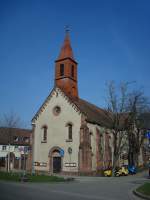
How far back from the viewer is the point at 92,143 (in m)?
39.8

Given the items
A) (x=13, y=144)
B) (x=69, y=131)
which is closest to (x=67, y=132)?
(x=69, y=131)

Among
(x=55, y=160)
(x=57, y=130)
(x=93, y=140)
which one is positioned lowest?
(x=55, y=160)

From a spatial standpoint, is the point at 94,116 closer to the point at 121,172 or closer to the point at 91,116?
the point at 91,116

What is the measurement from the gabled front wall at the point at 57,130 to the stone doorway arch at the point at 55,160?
0.38m

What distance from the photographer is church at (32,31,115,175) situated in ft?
121

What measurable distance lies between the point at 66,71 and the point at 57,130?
9.04 meters

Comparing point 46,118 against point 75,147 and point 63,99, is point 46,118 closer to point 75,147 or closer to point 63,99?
point 63,99

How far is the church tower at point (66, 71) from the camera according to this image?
4150 cm

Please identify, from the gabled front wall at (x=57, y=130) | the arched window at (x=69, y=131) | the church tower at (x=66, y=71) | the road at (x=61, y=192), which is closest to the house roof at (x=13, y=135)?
the gabled front wall at (x=57, y=130)

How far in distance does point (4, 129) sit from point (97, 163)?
32.7 meters

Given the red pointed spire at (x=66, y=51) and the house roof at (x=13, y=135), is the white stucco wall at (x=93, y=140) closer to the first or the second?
the red pointed spire at (x=66, y=51)

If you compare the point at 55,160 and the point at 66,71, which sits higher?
the point at 66,71

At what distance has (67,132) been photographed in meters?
38.6

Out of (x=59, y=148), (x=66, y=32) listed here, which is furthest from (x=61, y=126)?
(x=66, y=32)
